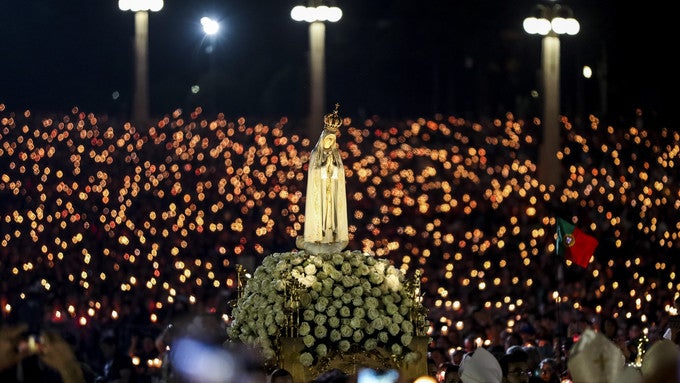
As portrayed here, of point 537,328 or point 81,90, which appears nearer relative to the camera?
point 537,328

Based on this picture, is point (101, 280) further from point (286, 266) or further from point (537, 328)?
point (286, 266)

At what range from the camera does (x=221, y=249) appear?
28.1m

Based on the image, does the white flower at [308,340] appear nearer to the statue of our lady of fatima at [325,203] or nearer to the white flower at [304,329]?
the white flower at [304,329]

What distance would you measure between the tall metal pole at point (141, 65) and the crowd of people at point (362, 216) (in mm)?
664

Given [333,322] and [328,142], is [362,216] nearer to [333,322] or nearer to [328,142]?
[328,142]

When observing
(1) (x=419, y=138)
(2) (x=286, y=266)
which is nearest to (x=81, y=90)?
(1) (x=419, y=138)

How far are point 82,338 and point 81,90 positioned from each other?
88.9 feet

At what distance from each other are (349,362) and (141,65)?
20.7 metres

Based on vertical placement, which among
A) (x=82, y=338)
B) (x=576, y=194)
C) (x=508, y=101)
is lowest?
(x=82, y=338)

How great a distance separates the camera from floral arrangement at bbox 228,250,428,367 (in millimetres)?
15391

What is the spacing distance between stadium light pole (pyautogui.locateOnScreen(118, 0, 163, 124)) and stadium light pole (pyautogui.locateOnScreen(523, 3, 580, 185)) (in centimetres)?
749

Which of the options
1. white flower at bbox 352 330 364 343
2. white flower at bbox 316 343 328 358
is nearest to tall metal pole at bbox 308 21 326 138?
white flower at bbox 352 330 364 343

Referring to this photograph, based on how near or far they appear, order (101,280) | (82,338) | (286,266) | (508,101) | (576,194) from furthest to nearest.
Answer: (508,101)
(576,194)
(101,280)
(82,338)
(286,266)

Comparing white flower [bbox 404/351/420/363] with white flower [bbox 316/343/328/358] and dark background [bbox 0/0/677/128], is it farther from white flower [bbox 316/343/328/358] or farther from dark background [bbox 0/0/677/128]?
dark background [bbox 0/0/677/128]
